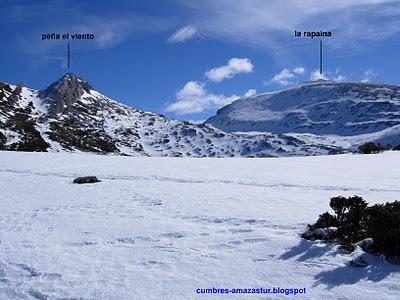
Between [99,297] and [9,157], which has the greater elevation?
[9,157]

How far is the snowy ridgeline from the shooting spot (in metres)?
8.91

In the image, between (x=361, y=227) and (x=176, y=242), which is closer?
(x=361, y=227)

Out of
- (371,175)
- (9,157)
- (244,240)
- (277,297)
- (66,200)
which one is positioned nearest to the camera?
(277,297)

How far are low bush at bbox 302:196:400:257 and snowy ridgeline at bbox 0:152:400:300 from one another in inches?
15.1

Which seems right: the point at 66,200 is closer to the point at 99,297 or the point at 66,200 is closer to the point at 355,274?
the point at 99,297

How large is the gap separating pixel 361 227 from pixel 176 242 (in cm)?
428

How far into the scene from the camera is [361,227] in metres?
11.0

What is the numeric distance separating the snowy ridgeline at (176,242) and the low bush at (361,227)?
0.38 metres

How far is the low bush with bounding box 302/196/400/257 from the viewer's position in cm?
970

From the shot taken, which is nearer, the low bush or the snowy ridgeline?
the snowy ridgeline

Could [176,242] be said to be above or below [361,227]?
below

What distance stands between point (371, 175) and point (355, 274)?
1612 cm

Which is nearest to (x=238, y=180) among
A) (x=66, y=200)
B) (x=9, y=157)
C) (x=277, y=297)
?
(x=66, y=200)

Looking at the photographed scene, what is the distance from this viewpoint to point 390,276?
8.85 metres
